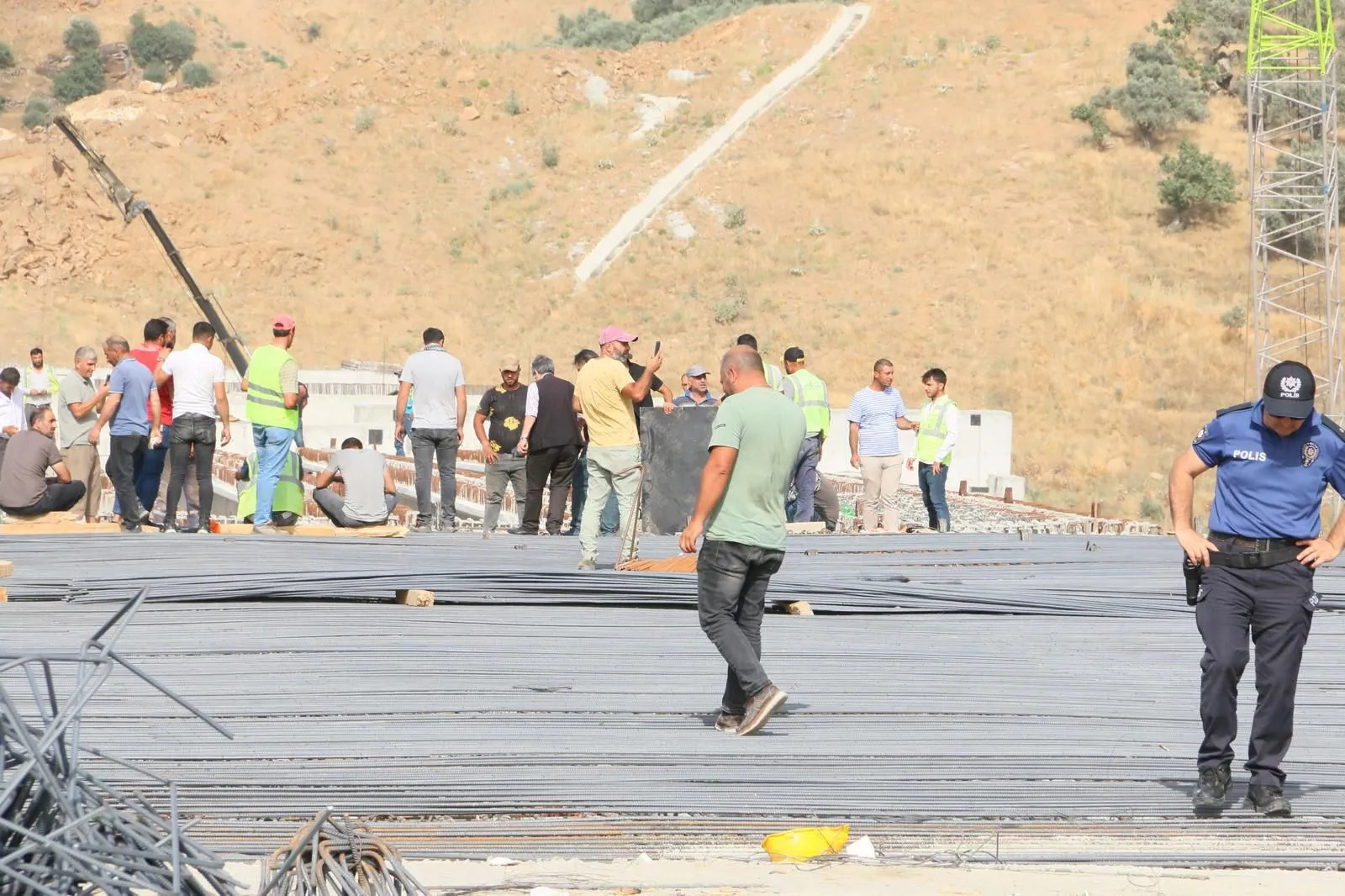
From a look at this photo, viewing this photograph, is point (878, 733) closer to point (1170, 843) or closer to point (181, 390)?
point (1170, 843)

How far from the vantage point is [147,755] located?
6.08 meters

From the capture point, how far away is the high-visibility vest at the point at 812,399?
44.0ft

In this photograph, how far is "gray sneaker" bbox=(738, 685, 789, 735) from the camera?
6523 millimetres

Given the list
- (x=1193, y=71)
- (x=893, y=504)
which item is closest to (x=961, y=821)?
(x=893, y=504)

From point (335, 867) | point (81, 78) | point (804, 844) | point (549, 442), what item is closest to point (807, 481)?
point (549, 442)

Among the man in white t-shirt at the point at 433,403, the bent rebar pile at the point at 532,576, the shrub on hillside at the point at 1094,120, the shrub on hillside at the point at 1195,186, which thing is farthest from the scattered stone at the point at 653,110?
the bent rebar pile at the point at 532,576

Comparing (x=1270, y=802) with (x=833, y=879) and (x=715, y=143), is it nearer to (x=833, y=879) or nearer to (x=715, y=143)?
(x=833, y=879)

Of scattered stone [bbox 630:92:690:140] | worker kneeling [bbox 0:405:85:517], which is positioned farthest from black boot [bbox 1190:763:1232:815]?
scattered stone [bbox 630:92:690:140]

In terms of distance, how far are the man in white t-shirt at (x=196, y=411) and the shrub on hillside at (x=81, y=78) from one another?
7522cm

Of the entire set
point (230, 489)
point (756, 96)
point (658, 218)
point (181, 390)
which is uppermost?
point (756, 96)

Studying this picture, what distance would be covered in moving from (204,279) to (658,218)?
1404 centimetres

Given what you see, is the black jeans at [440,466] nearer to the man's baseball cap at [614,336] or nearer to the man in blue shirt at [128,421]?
the man in blue shirt at [128,421]

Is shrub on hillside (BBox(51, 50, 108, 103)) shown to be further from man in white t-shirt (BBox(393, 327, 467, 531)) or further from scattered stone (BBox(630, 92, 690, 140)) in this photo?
man in white t-shirt (BBox(393, 327, 467, 531))

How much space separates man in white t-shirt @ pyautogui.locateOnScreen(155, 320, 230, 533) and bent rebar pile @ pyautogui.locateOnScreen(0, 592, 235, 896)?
8.17m
